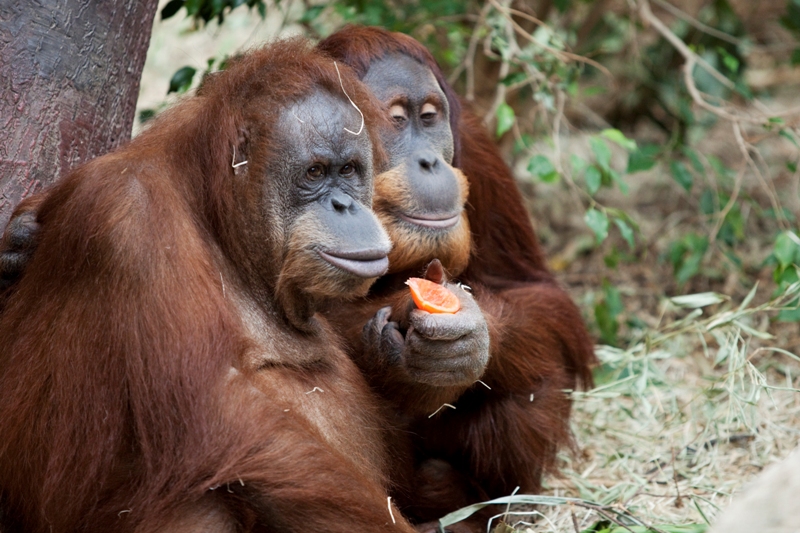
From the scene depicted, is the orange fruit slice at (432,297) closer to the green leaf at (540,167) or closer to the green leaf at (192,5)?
the green leaf at (540,167)

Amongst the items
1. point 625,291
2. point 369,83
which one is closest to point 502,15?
point 369,83

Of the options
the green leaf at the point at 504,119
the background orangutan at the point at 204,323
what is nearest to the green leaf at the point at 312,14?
Result: the green leaf at the point at 504,119

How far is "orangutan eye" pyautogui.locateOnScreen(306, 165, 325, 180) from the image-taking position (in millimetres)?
2568

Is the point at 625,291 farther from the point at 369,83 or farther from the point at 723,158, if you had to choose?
the point at 369,83

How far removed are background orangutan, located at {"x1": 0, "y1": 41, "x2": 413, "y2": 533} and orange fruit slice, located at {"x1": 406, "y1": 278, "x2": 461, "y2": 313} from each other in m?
0.15

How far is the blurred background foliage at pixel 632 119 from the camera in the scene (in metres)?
4.28

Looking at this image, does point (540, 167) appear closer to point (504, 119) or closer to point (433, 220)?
point (504, 119)

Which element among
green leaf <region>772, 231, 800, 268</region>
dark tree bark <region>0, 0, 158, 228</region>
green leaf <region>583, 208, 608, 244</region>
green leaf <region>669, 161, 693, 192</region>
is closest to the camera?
dark tree bark <region>0, 0, 158, 228</region>

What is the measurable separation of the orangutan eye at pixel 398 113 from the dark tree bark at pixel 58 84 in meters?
0.92

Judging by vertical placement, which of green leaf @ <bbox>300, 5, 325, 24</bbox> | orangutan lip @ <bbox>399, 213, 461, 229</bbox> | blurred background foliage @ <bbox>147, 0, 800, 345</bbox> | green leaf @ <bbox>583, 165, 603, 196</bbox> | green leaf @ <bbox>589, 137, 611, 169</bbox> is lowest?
blurred background foliage @ <bbox>147, 0, 800, 345</bbox>

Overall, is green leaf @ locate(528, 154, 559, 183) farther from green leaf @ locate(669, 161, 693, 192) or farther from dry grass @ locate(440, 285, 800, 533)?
green leaf @ locate(669, 161, 693, 192)

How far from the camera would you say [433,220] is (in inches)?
121

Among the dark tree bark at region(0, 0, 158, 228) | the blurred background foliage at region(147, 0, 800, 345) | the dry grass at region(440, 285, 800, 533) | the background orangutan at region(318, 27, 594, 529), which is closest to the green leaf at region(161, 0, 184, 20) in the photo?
the blurred background foliage at region(147, 0, 800, 345)

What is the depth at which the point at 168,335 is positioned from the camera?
2264mm
